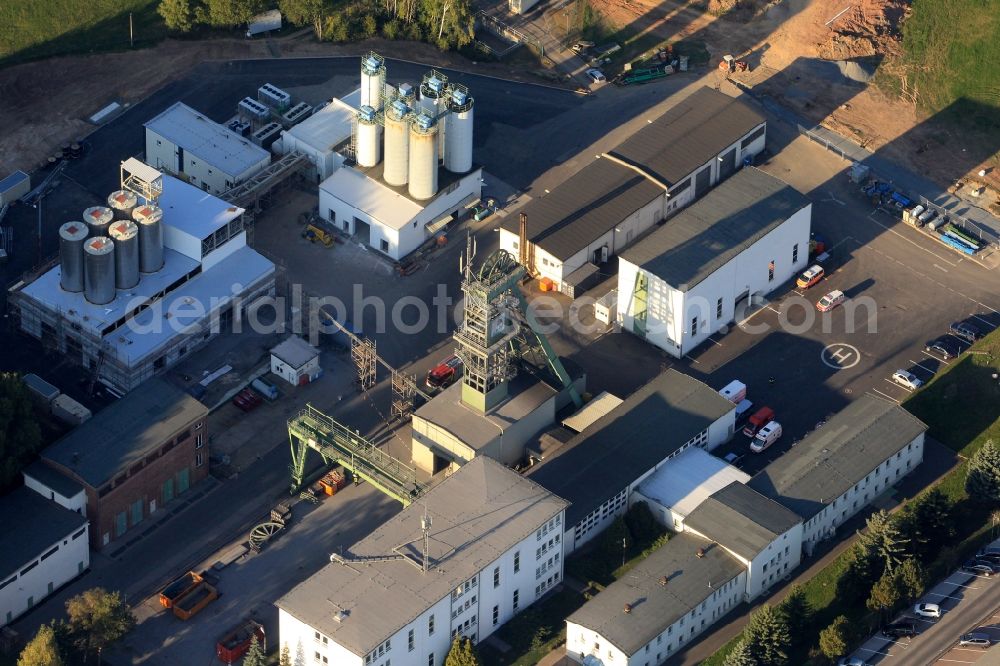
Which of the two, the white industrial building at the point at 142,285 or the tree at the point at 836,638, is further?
the white industrial building at the point at 142,285

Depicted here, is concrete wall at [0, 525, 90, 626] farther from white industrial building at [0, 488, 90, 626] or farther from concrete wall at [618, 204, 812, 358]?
concrete wall at [618, 204, 812, 358]

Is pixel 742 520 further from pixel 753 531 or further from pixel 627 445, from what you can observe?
pixel 627 445

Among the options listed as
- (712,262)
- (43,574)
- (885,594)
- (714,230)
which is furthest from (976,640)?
(43,574)

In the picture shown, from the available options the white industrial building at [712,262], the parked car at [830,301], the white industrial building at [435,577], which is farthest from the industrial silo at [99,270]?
the parked car at [830,301]

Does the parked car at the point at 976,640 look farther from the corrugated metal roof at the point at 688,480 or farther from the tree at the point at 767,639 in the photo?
the corrugated metal roof at the point at 688,480

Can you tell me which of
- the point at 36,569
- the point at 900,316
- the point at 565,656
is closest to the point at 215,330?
the point at 36,569

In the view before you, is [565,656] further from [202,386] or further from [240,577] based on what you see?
[202,386]
